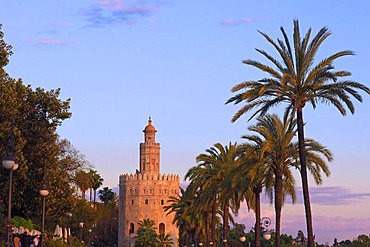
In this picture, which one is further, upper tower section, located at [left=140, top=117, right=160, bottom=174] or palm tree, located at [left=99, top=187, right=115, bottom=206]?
palm tree, located at [left=99, top=187, right=115, bottom=206]

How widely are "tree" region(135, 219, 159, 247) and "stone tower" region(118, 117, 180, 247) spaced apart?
1.47 metres

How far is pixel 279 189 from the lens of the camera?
37469mm

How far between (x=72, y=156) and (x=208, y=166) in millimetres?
14159

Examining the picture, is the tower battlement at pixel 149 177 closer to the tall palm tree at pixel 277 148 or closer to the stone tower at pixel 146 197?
the stone tower at pixel 146 197

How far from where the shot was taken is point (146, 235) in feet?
399

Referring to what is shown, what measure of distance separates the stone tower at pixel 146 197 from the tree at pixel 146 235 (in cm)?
147

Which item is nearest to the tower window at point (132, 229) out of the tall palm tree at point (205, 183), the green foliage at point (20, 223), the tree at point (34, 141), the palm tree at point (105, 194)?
the palm tree at point (105, 194)

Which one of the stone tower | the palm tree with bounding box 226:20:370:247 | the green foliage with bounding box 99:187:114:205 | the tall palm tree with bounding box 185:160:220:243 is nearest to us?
the palm tree with bounding box 226:20:370:247

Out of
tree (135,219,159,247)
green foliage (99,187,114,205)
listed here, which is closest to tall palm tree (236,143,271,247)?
tree (135,219,159,247)

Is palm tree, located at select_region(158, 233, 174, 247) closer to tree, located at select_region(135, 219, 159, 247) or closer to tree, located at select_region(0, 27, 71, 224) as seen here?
tree, located at select_region(135, 219, 159, 247)

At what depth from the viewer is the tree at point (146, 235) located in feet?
397

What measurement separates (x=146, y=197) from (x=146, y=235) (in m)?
8.06

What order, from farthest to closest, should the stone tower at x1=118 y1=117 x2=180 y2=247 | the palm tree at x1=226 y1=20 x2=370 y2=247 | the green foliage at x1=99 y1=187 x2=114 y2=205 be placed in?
the green foliage at x1=99 y1=187 x2=114 y2=205, the stone tower at x1=118 y1=117 x2=180 y2=247, the palm tree at x1=226 y1=20 x2=370 y2=247

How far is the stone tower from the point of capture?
126062 millimetres
